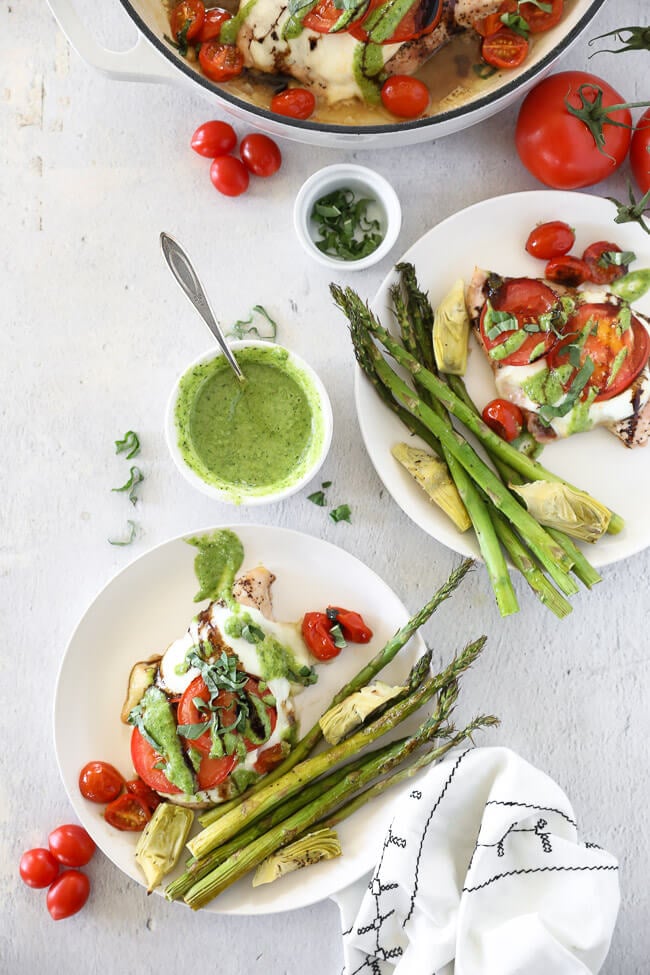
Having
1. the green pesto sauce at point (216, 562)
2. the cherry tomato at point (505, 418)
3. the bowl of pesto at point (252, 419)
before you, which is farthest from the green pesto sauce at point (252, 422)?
the cherry tomato at point (505, 418)

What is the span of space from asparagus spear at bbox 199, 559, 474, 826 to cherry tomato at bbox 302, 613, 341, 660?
108mm

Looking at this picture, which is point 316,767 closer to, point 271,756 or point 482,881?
point 271,756

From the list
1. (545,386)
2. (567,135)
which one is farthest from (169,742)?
(567,135)

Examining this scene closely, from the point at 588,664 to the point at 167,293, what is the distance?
67.3 inches

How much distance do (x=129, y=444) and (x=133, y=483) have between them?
0.12 metres

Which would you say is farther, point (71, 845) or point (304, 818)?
point (71, 845)

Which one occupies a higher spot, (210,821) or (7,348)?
(7,348)

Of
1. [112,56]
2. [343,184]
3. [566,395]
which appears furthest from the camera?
[343,184]

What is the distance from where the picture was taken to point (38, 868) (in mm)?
2672

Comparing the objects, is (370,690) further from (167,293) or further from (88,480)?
(167,293)

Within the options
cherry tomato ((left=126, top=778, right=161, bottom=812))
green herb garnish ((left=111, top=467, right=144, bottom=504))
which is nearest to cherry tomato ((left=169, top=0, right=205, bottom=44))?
green herb garnish ((left=111, top=467, right=144, bottom=504))

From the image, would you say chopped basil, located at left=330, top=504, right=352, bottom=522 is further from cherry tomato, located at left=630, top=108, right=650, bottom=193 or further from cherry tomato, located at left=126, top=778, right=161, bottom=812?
cherry tomato, located at left=630, top=108, right=650, bottom=193

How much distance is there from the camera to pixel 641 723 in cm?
276

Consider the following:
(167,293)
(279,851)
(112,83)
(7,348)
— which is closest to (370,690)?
(279,851)
